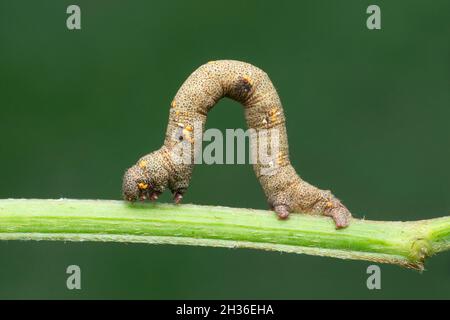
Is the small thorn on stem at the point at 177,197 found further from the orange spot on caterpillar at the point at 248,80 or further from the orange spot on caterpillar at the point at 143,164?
the orange spot on caterpillar at the point at 248,80

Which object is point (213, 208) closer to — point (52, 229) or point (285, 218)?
point (285, 218)

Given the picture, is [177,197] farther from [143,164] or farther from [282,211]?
[282,211]

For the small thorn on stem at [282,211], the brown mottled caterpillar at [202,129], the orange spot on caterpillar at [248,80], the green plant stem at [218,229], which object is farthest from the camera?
the orange spot on caterpillar at [248,80]

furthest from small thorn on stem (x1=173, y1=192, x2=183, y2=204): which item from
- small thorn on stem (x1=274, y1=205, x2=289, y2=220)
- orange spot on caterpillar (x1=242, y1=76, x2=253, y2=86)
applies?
orange spot on caterpillar (x1=242, y1=76, x2=253, y2=86)

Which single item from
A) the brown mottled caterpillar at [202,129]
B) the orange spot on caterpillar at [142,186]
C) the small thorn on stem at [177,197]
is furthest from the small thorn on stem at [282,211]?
the orange spot on caterpillar at [142,186]

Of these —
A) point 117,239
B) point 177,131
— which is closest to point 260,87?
point 177,131

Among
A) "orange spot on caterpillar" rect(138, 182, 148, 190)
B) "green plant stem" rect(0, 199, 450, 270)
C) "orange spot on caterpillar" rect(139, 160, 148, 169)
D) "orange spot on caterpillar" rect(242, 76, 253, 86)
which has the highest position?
"orange spot on caterpillar" rect(242, 76, 253, 86)

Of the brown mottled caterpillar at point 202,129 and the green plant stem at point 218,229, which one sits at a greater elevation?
the brown mottled caterpillar at point 202,129

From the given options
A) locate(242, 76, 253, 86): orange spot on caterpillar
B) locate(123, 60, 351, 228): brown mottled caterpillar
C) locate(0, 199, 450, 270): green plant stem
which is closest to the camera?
locate(0, 199, 450, 270): green plant stem

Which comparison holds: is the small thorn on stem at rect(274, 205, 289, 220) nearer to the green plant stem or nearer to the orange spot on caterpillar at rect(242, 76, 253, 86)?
the green plant stem
